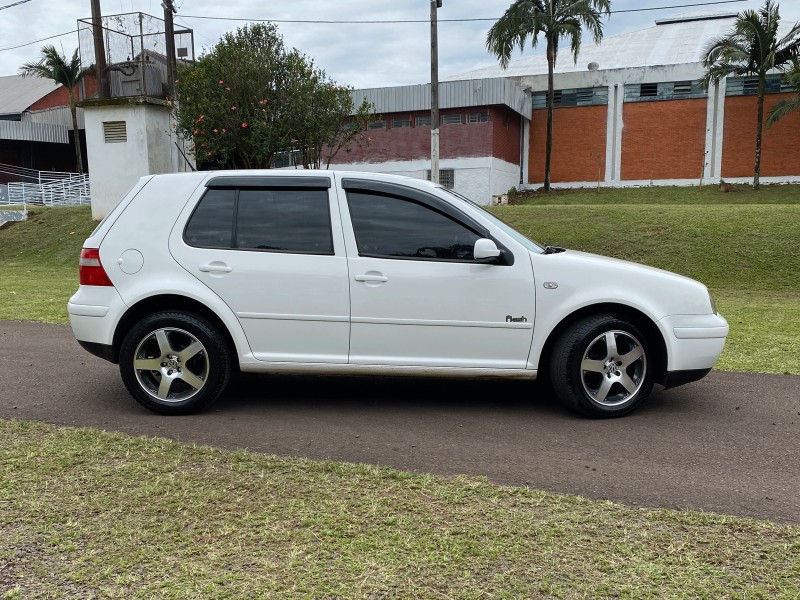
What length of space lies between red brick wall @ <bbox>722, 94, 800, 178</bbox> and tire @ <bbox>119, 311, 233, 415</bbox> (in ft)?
111

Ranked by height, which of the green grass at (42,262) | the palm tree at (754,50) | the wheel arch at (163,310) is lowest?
the green grass at (42,262)

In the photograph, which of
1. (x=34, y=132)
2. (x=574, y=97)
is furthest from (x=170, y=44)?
(x=34, y=132)

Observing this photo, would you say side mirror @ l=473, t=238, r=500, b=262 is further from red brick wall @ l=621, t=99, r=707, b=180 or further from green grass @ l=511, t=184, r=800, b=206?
red brick wall @ l=621, t=99, r=707, b=180

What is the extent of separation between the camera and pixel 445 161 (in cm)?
3328

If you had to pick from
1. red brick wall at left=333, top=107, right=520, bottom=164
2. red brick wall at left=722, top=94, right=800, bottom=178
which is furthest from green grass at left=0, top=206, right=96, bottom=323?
red brick wall at left=722, top=94, right=800, bottom=178

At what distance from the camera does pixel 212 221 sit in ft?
17.2

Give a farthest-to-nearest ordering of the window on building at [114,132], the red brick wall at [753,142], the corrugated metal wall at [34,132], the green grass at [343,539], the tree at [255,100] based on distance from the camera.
→ the corrugated metal wall at [34,132], the red brick wall at [753,142], the window on building at [114,132], the tree at [255,100], the green grass at [343,539]

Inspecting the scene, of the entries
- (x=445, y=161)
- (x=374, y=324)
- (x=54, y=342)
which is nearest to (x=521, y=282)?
(x=374, y=324)

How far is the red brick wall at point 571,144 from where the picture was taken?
A: 3522cm

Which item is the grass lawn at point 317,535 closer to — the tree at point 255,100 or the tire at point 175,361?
the tire at point 175,361

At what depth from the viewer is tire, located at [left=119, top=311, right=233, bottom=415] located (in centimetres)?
509

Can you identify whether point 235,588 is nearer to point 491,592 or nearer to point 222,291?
point 491,592

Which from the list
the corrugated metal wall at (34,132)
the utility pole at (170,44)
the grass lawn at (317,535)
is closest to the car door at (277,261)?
the grass lawn at (317,535)

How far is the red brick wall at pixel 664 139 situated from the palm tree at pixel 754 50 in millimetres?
2662
